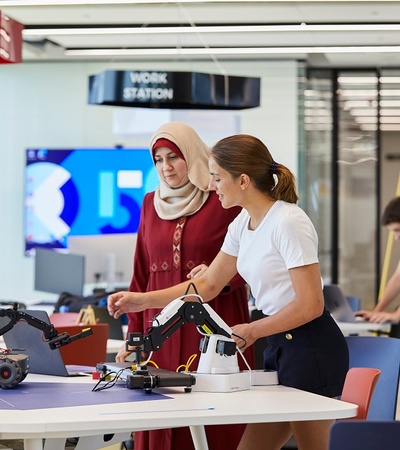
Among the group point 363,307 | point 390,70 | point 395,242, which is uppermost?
point 390,70

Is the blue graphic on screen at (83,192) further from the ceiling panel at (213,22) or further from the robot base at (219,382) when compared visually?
the robot base at (219,382)

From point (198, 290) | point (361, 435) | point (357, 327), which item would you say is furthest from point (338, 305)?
point (361, 435)

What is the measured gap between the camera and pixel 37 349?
11.4 feet

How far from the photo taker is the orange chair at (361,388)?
2.90 meters

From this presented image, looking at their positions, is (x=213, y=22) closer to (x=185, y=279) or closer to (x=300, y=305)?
(x=185, y=279)

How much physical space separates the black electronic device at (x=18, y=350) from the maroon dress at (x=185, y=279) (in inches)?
24.3

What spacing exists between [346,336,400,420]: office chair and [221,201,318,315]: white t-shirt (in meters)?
0.98

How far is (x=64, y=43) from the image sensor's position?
1158 cm

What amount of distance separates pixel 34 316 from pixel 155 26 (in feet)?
25.3

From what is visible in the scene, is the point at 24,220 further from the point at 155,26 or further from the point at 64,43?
the point at 155,26

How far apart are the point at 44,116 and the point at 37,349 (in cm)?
932

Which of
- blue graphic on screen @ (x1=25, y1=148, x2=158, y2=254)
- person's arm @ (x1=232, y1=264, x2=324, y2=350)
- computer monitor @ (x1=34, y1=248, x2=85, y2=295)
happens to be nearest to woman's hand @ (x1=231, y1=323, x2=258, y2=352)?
person's arm @ (x1=232, y1=264, x2=324, y2=350)

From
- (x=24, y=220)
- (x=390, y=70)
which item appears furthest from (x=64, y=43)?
(x=390, y=70)

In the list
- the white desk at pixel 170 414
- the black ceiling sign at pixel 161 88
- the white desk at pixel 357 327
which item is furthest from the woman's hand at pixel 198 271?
the black ceiling sign at pixel 161 88
